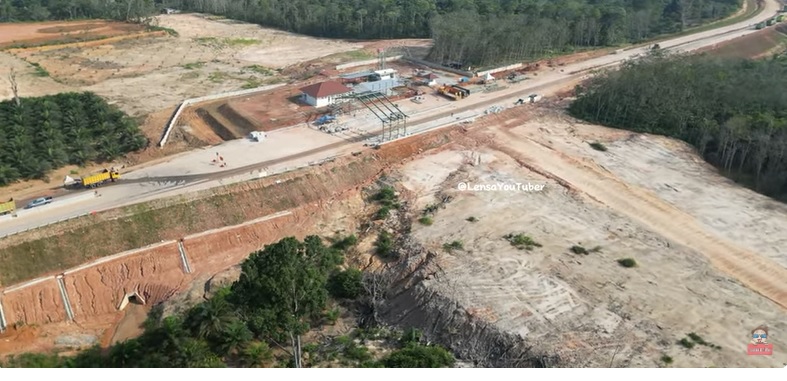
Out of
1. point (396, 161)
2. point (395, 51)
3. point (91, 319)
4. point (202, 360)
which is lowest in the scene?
point (91, 319)

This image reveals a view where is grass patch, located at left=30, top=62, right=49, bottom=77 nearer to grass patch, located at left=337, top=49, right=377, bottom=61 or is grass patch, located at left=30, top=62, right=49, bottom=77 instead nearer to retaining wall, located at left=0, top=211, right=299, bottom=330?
grass patch, located at left=337, top=49, right=377, bottom=61

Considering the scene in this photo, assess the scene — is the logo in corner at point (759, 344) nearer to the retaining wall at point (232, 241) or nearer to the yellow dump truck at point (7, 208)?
the retaining wall at point (232, 241)

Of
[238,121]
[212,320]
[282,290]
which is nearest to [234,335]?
[212,320]

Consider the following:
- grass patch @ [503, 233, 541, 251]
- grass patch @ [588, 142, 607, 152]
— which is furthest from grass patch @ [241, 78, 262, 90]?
grass patch @ [503, 233, 541, 251]

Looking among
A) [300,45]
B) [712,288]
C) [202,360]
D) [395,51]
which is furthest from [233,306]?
[300,45]

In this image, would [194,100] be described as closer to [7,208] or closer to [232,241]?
[7,208]

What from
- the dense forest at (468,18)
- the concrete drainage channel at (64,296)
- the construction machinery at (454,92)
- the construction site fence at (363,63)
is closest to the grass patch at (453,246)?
the concrete drainage channel at (64,296)

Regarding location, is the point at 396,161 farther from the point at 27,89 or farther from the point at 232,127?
the point at 27,89
